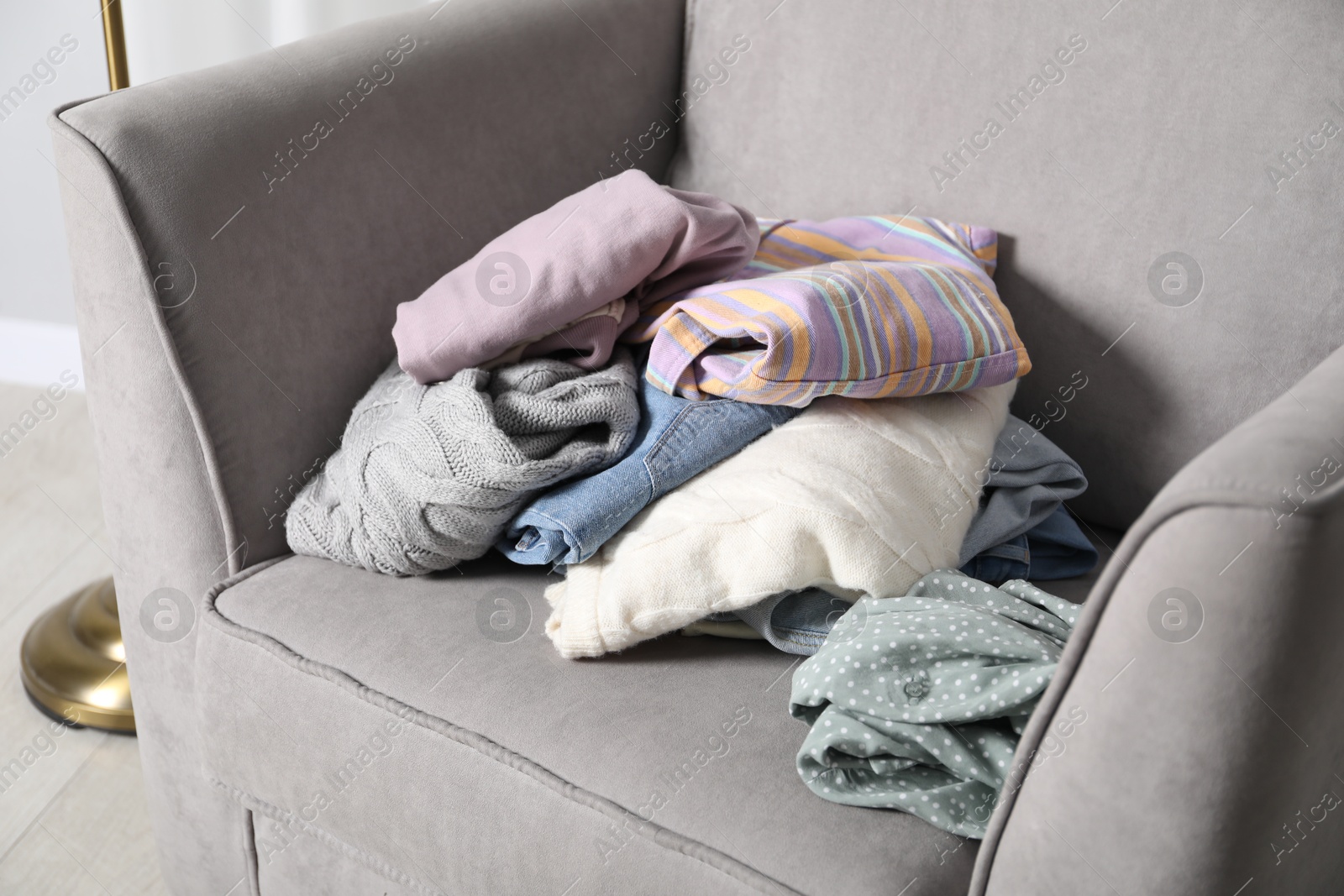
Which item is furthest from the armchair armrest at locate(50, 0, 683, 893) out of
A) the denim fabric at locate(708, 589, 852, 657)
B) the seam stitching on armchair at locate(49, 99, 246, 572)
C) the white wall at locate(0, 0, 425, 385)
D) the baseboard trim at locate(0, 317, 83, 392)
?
the baseboard trim at locate(0, 317, 83, 392)

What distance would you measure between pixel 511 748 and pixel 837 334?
362mm

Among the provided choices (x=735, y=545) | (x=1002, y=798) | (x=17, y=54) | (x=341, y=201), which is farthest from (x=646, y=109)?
(x=17, y=54)

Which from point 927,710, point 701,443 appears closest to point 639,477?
point 701,443

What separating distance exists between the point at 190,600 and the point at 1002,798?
67cm

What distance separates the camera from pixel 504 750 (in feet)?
2.32

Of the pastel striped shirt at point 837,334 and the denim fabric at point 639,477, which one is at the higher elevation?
the pastel striped shirt at point 837,334

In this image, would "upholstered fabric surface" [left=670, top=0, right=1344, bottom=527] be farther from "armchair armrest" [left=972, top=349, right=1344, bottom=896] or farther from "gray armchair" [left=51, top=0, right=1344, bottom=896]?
"armchair armrest" [left=972, top=349, right=1344, bottom=896]

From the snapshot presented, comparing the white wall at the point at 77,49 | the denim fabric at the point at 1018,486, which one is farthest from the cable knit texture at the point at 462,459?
the white wall at the point at 77,49

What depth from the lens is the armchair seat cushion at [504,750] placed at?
623mm

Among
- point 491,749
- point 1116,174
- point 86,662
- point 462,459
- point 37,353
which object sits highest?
point 1116,174

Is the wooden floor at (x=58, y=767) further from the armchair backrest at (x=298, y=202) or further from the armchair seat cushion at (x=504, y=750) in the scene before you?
the armchair backrest at (x=298, y=202)

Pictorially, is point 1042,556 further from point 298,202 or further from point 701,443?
point 298,202

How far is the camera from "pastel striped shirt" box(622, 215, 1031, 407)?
781mm

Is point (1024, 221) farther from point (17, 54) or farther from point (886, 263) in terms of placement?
point (17, 54)
